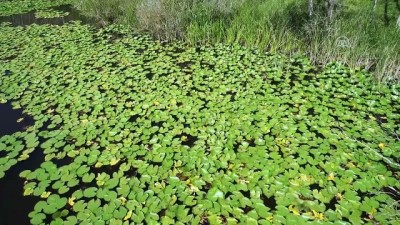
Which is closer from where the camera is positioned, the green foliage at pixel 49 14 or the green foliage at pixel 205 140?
the green foliage at pixel 205 140

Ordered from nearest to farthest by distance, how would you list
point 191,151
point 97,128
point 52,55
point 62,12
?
1. point 191,151
2. point 97,128
3. point 52,55
4. point 62,12

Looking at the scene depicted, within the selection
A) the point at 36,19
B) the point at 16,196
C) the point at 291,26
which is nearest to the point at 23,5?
the point at 36,19

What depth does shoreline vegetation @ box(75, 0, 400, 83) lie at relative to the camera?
4.24 metres

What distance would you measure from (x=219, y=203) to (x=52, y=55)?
4.51 m

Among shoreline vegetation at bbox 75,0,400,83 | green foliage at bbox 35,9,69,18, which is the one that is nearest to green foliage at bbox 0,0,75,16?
green foliage at bbox 35,9,69,18

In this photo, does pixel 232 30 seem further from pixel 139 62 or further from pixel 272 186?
pixel 272 186

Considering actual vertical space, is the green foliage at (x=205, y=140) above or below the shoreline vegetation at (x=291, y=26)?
below

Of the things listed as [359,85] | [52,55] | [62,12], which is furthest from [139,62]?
[62,12]

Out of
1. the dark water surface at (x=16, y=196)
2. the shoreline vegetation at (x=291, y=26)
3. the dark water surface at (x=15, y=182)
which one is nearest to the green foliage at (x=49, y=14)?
the shoreline vegetation at (x=291, y=26)

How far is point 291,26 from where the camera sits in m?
5.38

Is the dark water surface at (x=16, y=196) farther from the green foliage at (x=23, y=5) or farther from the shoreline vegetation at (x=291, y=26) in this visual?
the green foliage at (x=23, y=5)

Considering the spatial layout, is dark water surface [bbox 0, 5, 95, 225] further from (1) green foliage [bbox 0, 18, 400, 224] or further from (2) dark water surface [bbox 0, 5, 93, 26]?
(2) dark water surface [bbox 0, 5, 93, 26]

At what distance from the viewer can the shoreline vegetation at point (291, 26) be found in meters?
4.24

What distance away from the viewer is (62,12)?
843 cm
